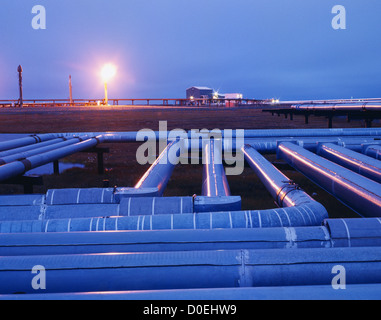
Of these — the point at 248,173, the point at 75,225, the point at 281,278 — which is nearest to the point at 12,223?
the point at 75,225

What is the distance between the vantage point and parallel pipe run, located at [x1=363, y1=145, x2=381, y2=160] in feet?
20.2

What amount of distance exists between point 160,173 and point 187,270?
297cm

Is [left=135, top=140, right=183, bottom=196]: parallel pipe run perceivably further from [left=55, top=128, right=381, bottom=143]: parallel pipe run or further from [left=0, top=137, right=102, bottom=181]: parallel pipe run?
[left=55, top=128, right=381, bottom=143]: parallel pipe run

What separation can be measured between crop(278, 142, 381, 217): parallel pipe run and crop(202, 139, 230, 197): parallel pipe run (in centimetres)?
132

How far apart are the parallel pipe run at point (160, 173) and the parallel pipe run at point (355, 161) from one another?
292 centimetres

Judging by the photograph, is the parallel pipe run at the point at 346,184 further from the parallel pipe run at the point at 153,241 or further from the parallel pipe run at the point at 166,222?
the parallel pipe run at the point at 153,241

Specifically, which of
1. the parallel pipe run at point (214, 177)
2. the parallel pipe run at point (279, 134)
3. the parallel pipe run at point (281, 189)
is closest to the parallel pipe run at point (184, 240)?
the parallel pipe run at point (281, 189)

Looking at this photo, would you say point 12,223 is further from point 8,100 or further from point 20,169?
point 8,100

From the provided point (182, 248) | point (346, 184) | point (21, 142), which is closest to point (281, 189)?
point (346, 184)

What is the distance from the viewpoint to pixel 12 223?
107 inches

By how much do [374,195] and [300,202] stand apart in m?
0.79

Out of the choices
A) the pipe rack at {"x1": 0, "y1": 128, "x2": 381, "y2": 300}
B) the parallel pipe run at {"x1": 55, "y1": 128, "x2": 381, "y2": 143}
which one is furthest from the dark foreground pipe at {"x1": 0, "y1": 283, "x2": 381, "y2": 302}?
the parallel pipe run at {"x1": 55, "y1": 128, "x2": 381, "y2": 143}

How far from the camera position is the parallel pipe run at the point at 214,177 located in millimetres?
4178
